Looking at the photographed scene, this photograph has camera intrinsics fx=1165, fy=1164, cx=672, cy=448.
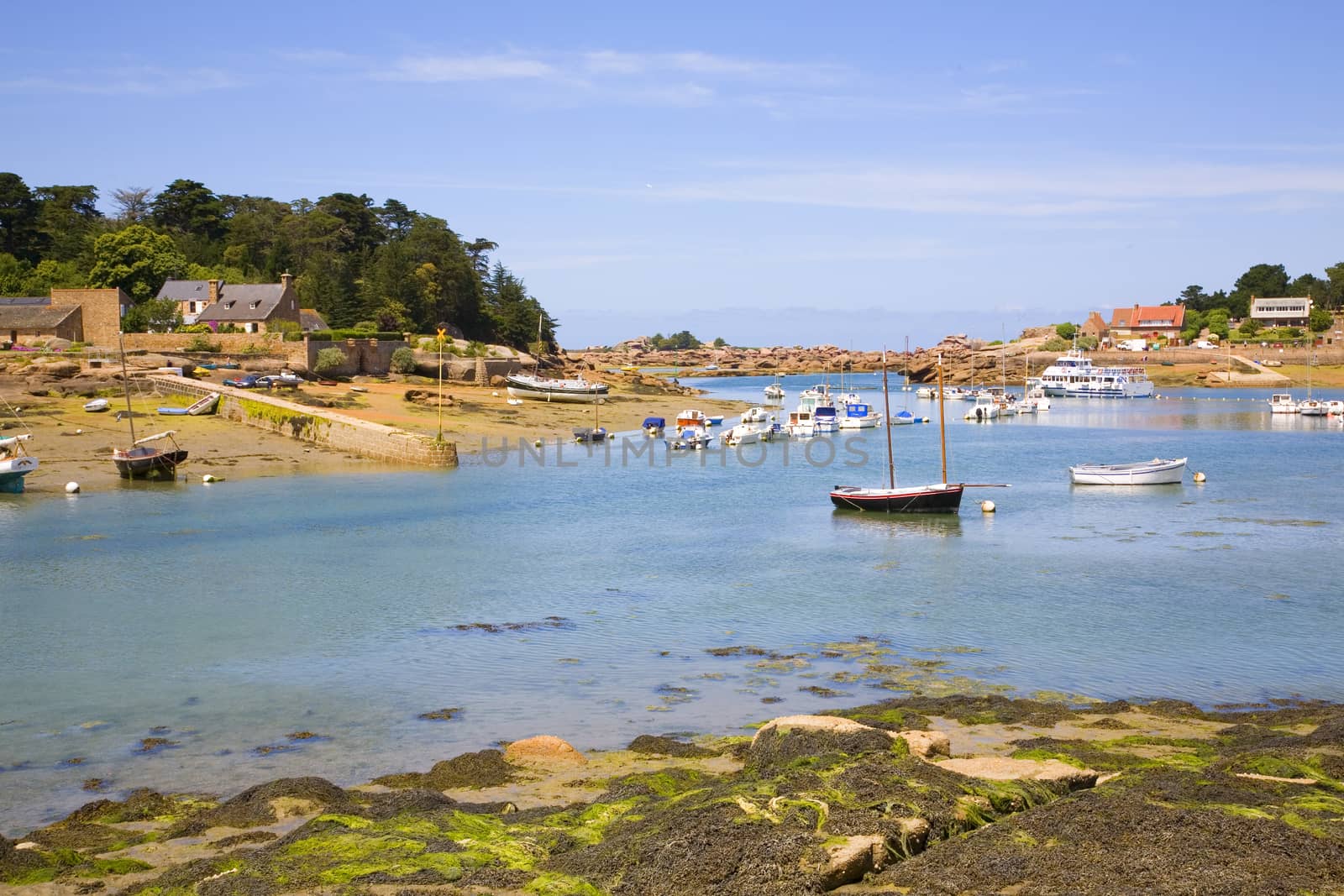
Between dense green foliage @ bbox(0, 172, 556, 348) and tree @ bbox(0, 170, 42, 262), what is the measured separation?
9 centimetres

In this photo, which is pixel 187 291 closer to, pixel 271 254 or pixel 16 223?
pixel 271 254

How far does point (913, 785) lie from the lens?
11047 millimetres

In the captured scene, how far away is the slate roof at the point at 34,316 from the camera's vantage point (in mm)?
66062

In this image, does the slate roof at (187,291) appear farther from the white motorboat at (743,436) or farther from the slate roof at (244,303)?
the white motorboat at (743,436)

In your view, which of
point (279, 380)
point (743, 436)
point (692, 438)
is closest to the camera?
point (279, 380)

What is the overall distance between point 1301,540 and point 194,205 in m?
94.5

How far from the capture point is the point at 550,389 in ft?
251

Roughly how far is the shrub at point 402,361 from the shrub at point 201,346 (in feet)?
34.1

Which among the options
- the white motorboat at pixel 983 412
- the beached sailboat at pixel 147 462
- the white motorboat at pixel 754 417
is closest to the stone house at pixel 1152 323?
the white motorboat at pixel 983 412

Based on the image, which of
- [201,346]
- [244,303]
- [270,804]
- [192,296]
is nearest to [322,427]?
[201,346]

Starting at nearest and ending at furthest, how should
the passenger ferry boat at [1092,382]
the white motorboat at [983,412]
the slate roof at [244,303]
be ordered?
the slate roof at [244,303] < the white motorboat at [983,412] < the passenger ferry boat at [1092,382]

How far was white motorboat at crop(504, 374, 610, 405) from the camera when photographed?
7517cm

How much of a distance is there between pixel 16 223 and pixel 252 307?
31.8 meters

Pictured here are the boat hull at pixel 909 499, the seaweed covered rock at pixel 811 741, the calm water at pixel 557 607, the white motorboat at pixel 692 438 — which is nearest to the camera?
the seaweed covered rock at pixel 811 741
